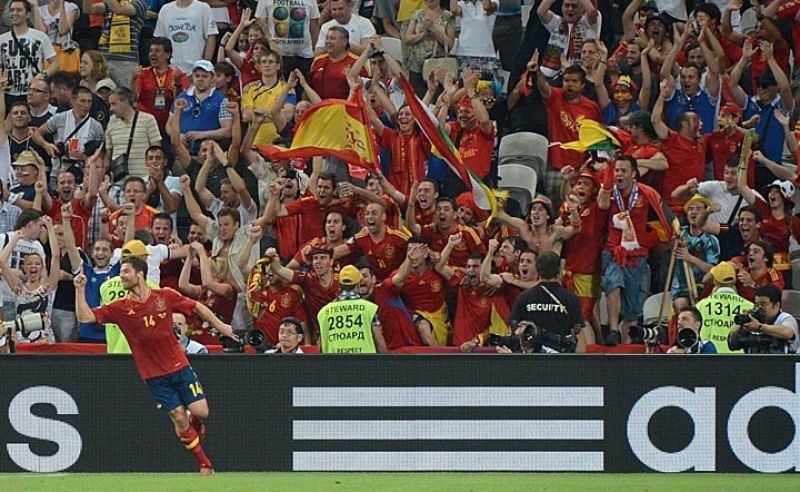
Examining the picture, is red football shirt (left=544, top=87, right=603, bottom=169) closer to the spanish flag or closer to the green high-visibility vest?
the spanish flag

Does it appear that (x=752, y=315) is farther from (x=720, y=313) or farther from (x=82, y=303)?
(x=82, y=303)

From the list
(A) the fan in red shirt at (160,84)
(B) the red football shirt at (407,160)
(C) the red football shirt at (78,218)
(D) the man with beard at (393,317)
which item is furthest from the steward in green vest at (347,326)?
(A) the fan in red shirt at (160,84)

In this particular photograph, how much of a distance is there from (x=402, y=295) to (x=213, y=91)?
427 centimetres

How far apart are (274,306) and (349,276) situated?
4.45 feet

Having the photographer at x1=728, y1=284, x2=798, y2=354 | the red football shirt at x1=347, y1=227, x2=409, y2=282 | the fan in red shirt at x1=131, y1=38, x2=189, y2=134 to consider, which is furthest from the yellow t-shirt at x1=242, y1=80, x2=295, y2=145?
the photographer at x1=728, y1=284, x2=798, y2=354

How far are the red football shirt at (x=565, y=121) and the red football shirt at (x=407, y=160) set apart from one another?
5.33ft

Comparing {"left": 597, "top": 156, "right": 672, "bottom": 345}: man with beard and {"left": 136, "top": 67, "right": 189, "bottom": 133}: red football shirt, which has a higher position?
{"left": 136, "top": 67, "right": 189, "bottom": 133}: red football shirt

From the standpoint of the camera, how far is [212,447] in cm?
1416

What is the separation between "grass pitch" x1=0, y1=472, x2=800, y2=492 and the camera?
40.9 ft

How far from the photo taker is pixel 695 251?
16578 millimetres

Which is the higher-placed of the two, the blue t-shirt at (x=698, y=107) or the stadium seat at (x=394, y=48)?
the stadium seat at (x=394, y=48)

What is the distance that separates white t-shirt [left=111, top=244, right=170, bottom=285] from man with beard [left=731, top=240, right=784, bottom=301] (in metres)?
6.17

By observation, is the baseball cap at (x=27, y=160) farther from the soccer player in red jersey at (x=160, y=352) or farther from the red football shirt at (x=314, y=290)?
the soccer player in red jersey at (x=160, y=352)

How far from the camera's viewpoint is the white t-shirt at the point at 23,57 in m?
19.7
